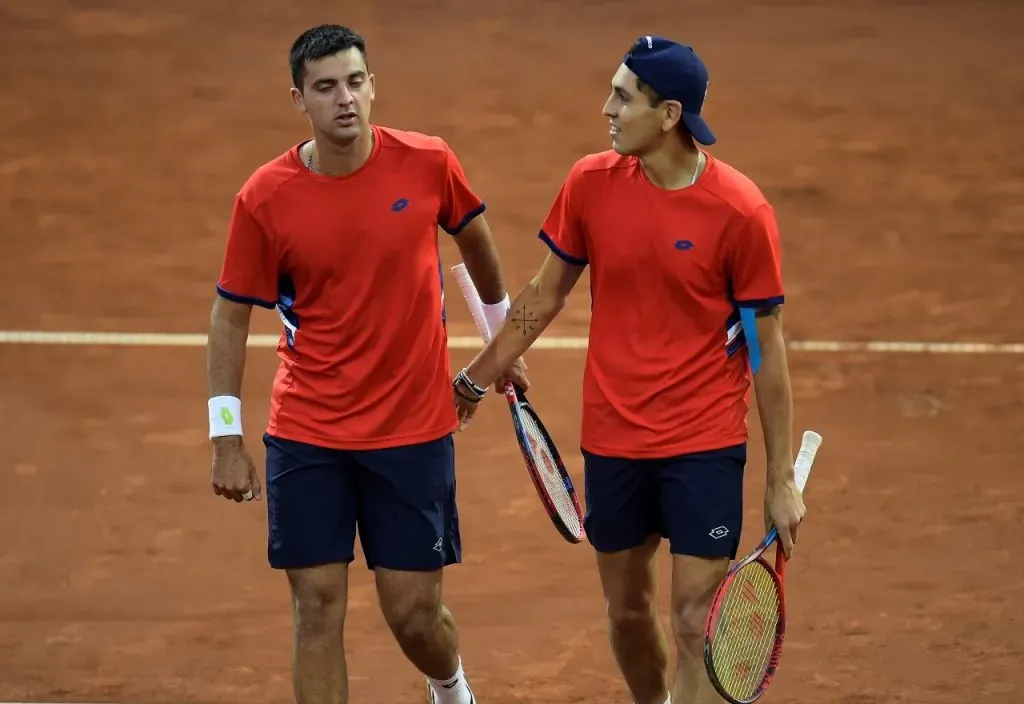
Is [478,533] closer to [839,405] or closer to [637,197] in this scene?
[839,405]

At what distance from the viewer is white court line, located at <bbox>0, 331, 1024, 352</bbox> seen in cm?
857

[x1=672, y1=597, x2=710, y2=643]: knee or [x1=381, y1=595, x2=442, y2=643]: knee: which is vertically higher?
[x1=672, y1=597, x2=710, y2=643]: knee

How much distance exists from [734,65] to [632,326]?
222 inches

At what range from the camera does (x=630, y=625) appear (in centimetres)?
541

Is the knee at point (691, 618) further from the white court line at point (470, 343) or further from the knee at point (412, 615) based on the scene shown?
the white court line at point (470, 343)

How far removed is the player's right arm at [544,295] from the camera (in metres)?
5.28

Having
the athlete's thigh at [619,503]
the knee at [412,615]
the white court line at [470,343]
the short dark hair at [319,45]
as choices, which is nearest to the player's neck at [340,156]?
the short dark hair at [319,45]

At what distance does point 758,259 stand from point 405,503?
55.5 inches

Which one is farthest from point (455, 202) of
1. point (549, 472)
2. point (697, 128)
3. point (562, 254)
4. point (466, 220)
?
point (549, 472)

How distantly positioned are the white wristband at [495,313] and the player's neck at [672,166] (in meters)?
0.85

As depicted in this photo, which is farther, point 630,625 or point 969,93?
point 969,93

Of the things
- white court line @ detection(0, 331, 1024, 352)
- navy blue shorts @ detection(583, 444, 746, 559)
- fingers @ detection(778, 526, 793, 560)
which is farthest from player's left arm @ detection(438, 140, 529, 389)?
white court line @ detection(0, 331, 1024, 352)

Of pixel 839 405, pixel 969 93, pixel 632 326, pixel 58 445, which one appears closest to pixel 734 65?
pixel 969 93

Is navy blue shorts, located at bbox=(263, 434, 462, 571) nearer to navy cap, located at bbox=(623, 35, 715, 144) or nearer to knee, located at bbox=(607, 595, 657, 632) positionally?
knee, located at bbox=(607, 595, 657, 632)
